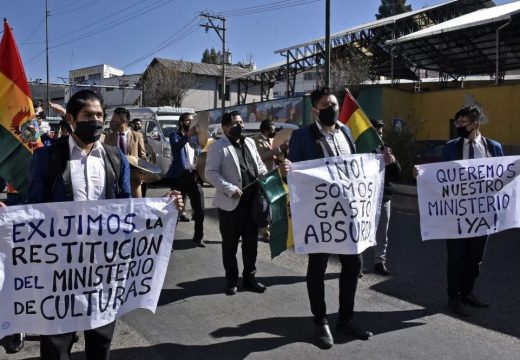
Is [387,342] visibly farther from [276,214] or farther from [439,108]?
[439,108]

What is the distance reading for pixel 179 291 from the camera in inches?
220

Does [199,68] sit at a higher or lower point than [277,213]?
higher

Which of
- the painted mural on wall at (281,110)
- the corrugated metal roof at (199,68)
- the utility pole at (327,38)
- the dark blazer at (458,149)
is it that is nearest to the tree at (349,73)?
the painted mural on wall at (281,110)

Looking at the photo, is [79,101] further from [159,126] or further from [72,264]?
[159,126]

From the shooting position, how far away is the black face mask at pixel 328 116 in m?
4.21

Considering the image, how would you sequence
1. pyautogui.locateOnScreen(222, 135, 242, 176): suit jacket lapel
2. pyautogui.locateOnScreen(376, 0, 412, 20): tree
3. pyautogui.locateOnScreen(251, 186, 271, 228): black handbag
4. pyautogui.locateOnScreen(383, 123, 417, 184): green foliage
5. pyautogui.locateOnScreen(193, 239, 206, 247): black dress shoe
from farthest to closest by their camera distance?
1. pyautogui.locateOnScreen(376, 0, 412, 20): tree
2. pyautogui.locateOnScreen(383, 123, 417, 184): green foliage
3. pyautogui.locateOnScreen(193, 239, 206, 247): black dress shoe
4. pyautogui.locateOnScreen(222, 135, 242, 176): suit jacket lapel
5. pyautogui.locateOnScreen(251, 186, 271, 228): black handbag

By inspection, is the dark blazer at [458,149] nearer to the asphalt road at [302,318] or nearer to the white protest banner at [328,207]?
the white protest banner at [328,207]

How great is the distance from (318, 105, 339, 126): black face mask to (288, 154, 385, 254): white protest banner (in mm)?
325

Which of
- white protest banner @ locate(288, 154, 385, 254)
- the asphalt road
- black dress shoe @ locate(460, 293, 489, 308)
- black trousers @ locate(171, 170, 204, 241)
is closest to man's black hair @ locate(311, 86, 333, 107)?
white protest banner @ locate(288, 154, 385, 254)

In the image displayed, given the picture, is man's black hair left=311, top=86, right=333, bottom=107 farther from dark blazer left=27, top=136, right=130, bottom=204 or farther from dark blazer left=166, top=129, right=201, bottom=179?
dark blazer left=166, top=129, right=201, bottom=179

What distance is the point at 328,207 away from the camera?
4.08 m

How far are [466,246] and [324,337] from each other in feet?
6.11

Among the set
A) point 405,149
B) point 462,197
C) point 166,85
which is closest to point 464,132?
point 462,197

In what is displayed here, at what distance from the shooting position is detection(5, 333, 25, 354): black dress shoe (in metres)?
4.04
